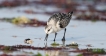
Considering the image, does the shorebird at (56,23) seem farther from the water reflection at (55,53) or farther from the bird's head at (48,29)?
the water reflection at (55,53)

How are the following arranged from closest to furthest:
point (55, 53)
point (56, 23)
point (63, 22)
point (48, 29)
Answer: point (55, 53) → point (48, 29) → point (56, 23) → point (63, 22)

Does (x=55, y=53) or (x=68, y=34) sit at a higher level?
(x=68, y=34)

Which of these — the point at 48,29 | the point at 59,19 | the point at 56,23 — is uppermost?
the point at 59,19

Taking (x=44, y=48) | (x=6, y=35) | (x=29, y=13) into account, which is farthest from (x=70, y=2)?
(x=44, y=48)

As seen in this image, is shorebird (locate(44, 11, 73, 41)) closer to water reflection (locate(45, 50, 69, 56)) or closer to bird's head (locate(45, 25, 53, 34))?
bird's head (locate(45, 25, 53, 34))

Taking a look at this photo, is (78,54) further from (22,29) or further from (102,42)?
(22,29)

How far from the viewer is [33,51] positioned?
36.9ft

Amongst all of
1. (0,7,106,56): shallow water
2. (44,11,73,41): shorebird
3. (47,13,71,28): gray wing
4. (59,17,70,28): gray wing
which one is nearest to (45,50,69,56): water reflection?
(0,7,106,56): shallow water

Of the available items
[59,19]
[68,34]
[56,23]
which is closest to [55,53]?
[56,23]

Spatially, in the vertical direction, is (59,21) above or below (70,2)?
below

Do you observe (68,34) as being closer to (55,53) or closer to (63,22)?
(63,22)

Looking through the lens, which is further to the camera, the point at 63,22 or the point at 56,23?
the point at 63,22

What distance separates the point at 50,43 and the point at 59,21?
1121 millimetres

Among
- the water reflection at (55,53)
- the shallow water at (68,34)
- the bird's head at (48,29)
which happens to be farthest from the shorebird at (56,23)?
the water reflection at (55,53)
